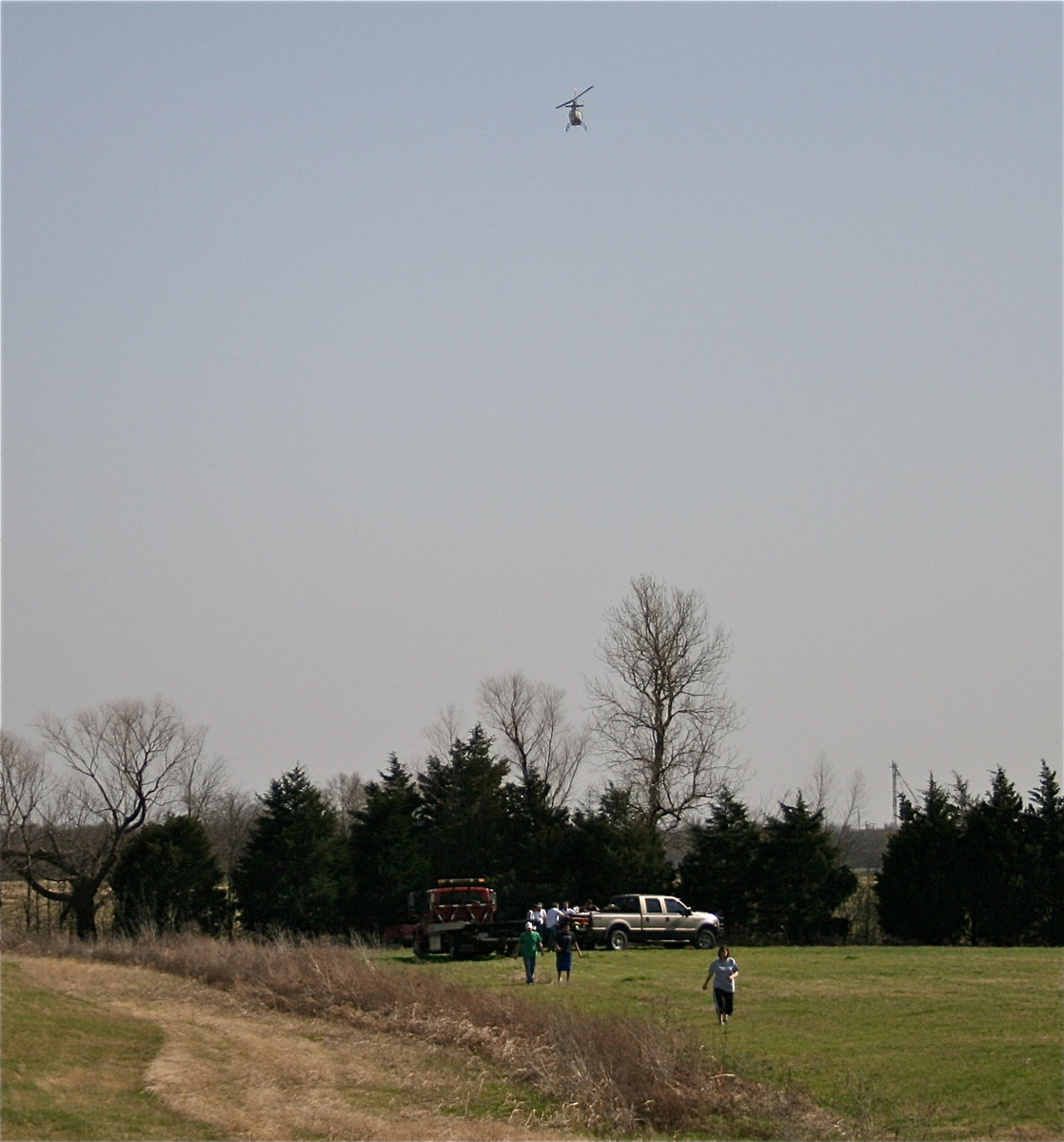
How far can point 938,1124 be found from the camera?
53.8ft

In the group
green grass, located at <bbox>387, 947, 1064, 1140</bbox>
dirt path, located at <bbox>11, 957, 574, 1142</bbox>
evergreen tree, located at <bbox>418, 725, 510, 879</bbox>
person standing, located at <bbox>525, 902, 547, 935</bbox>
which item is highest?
evergreen tree, located at <bbox>418, 725, 510, 879</bbox>

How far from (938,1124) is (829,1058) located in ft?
13.5

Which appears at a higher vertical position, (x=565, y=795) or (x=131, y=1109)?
(x=565, y=795)

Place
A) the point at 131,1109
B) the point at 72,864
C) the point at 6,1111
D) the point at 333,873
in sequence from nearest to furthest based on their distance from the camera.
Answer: the point at 6,1111 < the point at 131,1109 < the point at 333,873 < the point at 72,864

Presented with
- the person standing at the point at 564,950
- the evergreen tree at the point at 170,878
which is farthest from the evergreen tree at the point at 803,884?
the evergreen tree at the point at 170,878

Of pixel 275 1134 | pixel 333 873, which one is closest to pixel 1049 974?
pixel 275 1134

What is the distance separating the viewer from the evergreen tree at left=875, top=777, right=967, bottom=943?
48875mm

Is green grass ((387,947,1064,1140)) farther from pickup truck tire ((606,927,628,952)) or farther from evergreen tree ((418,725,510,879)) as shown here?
evergreen tree ((418,725,510,879))

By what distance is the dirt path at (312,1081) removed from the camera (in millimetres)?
19344

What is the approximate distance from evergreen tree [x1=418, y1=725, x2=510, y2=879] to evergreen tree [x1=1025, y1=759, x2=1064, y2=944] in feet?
68.8

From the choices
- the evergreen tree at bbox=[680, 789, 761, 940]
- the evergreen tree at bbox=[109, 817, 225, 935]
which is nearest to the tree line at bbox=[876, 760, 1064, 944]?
the evergreen tree at bbox=[680, 789, 761, 940]

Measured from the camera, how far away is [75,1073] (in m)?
22.4

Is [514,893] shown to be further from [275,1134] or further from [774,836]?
[275,1134]

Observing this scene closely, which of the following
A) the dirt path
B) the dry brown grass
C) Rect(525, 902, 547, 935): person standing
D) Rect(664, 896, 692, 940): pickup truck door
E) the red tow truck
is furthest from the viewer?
Rect(664, 896, 692, 940): pickup truck door
